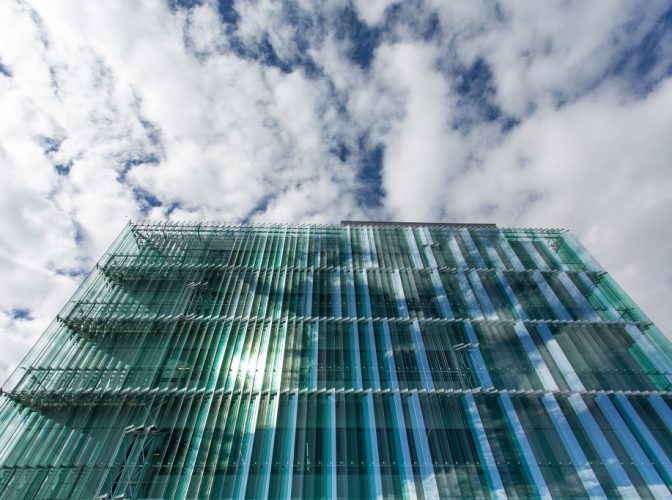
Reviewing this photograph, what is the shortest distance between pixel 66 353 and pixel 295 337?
16025 mm

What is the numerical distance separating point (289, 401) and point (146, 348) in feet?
37.0

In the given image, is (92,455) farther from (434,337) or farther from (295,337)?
(434,337)

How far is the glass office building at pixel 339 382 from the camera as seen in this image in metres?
18.2

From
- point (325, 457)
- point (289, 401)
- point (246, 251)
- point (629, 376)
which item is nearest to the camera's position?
point (325, 457)

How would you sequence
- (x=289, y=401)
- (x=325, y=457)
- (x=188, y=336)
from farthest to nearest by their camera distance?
(x=188, y=336) < (x=289, y=401) < (x=325, y=457)

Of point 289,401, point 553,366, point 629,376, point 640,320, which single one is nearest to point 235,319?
point 289,401

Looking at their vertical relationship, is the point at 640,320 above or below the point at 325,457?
above

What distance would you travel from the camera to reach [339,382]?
22469 mm

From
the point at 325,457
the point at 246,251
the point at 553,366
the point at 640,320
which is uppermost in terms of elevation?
the point at 246,251

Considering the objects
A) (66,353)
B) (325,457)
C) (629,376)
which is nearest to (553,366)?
(629,376)

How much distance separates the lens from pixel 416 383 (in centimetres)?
2256

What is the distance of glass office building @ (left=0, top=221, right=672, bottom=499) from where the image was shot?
18.2 meters

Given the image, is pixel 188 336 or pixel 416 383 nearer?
pixel 416 383

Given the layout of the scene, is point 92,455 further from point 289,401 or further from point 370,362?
point 370,362
